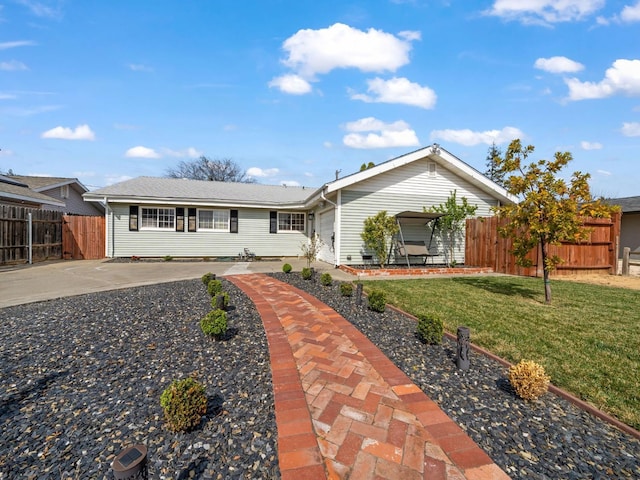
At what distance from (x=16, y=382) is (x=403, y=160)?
10585mm

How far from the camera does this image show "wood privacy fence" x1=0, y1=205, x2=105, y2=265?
1048 cm

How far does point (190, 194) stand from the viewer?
529 inches

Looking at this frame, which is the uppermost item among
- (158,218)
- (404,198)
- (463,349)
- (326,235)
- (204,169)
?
(204,169)

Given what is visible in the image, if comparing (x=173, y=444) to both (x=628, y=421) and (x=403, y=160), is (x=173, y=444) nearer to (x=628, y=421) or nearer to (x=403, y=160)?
(x=628, y=421)

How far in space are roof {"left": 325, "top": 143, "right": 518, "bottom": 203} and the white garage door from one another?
157 centimetres

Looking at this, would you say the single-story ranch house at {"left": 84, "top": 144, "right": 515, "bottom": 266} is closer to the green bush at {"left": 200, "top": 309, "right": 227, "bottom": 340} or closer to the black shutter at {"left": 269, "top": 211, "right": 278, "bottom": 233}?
the black shutter at {"left": 269, "top": 211, "right": 278, "bottom": 233}

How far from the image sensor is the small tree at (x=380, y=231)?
10031 mm

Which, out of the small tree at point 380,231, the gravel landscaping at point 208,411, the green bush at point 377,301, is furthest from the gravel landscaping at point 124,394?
the small tree at point 380,231

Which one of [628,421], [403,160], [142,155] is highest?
[142,155]

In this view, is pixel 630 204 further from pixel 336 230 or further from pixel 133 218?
pixel 133 218

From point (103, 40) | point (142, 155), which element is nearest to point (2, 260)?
point (103, 40)

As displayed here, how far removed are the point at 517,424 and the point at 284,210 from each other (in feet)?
42.2

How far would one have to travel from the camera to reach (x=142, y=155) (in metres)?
41.3

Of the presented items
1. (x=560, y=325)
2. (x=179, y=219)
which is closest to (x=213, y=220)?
(x=179, y=219)
